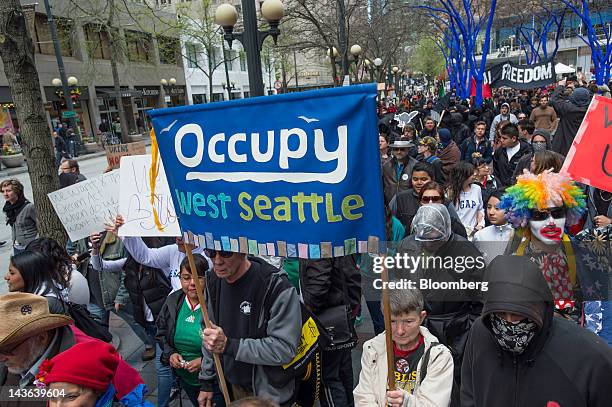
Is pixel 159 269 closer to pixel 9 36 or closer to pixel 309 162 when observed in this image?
pixel 309 162

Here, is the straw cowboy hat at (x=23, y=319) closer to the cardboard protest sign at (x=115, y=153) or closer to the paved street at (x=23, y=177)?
the cardboard protest sign at (x=115, y=153)

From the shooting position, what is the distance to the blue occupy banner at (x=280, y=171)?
1.91 meters

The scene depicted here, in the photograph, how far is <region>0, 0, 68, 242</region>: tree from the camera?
430 centimetres

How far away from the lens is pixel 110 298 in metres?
4.19

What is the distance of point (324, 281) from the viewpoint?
3193 millimetres

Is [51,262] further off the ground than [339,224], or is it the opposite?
[339,224]

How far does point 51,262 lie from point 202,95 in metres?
45.8

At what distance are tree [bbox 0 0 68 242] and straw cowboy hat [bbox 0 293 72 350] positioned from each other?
2880 mm

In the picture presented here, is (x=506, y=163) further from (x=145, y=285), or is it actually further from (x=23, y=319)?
(x=23, y=319)

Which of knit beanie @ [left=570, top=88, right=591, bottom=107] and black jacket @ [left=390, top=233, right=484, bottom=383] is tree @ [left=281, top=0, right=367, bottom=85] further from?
black jacket @ [left=390, top=233, right=484, bottom=383]

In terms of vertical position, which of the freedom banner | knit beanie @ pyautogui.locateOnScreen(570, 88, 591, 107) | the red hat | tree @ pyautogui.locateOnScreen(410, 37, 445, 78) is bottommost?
the red hat

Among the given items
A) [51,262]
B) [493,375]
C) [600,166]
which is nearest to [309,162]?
[493,375]

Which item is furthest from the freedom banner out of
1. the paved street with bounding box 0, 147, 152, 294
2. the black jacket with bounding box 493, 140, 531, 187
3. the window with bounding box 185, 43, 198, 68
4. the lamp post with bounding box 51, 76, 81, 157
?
the window with bounding box 185, 43, 198, 68
